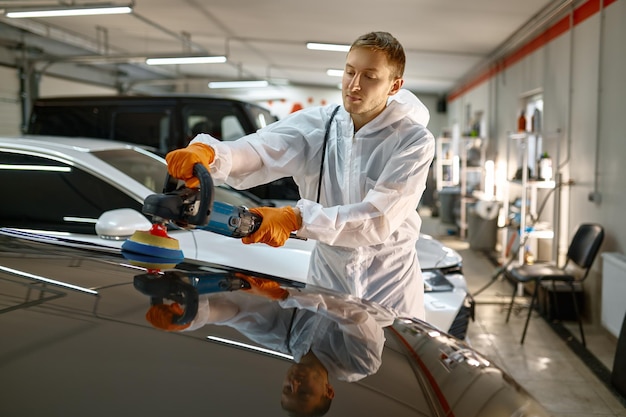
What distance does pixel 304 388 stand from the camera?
101 centimetres

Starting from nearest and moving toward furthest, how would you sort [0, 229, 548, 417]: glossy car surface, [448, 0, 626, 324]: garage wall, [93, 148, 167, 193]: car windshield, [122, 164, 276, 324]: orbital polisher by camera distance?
[0, 229, 548, 417]: glossy car surface < [122, 164, 276, 324]: orbital polisher < [93, 148, 167, 193]: car windshield < [448, 0, 626, 324]: garage wall

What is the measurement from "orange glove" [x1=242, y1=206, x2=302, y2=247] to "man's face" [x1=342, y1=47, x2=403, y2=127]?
484 millimetres

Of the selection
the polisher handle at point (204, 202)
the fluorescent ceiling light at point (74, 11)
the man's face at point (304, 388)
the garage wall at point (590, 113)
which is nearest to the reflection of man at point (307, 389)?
the man's face at point (304, 388)

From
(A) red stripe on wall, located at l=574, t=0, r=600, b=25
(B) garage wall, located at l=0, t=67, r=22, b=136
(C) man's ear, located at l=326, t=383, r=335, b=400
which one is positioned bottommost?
(C) man's ear, located at l=326, t=383, r=335, b=400

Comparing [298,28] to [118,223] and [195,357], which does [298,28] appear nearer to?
[118,223]

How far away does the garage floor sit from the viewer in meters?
3.36

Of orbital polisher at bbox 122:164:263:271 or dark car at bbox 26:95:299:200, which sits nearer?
orbital polisher at bbox 122:164:263:271

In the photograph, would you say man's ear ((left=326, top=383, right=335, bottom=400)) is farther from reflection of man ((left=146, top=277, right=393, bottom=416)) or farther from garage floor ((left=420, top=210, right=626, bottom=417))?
garage floor ((left=420, top=210, right=626, bottom=417))

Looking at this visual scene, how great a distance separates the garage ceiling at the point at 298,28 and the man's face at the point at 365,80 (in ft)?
14.6

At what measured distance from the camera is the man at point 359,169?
1807 mm

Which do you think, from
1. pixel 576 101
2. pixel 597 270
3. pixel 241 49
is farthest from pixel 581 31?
pixel 241 49

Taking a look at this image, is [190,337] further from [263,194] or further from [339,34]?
[339,34]

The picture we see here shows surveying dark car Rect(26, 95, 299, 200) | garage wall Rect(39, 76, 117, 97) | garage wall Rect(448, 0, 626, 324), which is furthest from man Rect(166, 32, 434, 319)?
garage wall Rect(39, 76, 117, 97)

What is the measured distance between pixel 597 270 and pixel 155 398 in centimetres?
487
